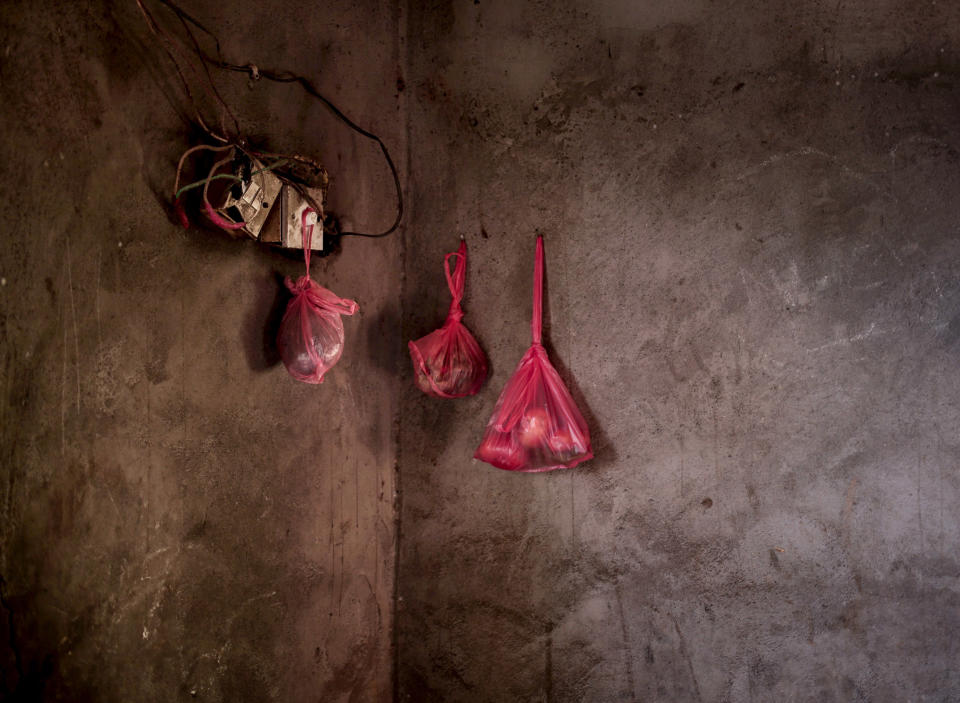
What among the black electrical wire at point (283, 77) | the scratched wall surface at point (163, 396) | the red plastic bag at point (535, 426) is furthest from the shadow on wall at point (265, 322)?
the red plastic bag at point (535, 426)

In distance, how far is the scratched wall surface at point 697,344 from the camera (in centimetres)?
203

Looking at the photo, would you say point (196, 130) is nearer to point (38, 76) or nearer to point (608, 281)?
point (38, 76)

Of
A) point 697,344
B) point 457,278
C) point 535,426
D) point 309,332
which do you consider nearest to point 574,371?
point 535,426

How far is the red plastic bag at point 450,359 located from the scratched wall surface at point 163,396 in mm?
248

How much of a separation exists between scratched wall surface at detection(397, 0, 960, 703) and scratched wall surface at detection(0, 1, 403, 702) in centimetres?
35

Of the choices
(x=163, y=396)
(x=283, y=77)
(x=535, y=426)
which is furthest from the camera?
(x=535, y=426)

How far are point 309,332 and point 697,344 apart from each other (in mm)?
1250

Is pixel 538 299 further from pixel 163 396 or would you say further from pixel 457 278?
pixel 163 396

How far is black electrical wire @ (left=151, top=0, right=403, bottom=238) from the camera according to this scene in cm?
161

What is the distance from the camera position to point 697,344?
85.7 inches

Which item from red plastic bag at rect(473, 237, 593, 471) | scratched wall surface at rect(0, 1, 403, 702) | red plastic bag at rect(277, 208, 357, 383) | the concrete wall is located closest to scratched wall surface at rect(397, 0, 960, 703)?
the concrete wall

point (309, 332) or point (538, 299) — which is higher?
point (538, 299)

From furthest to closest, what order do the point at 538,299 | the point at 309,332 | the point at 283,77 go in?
the point at 538,299 → the point at 283,77 → the point at 309,332

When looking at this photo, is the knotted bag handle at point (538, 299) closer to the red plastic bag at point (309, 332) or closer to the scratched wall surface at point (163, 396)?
the scratched wall surface at point (163, 396)
